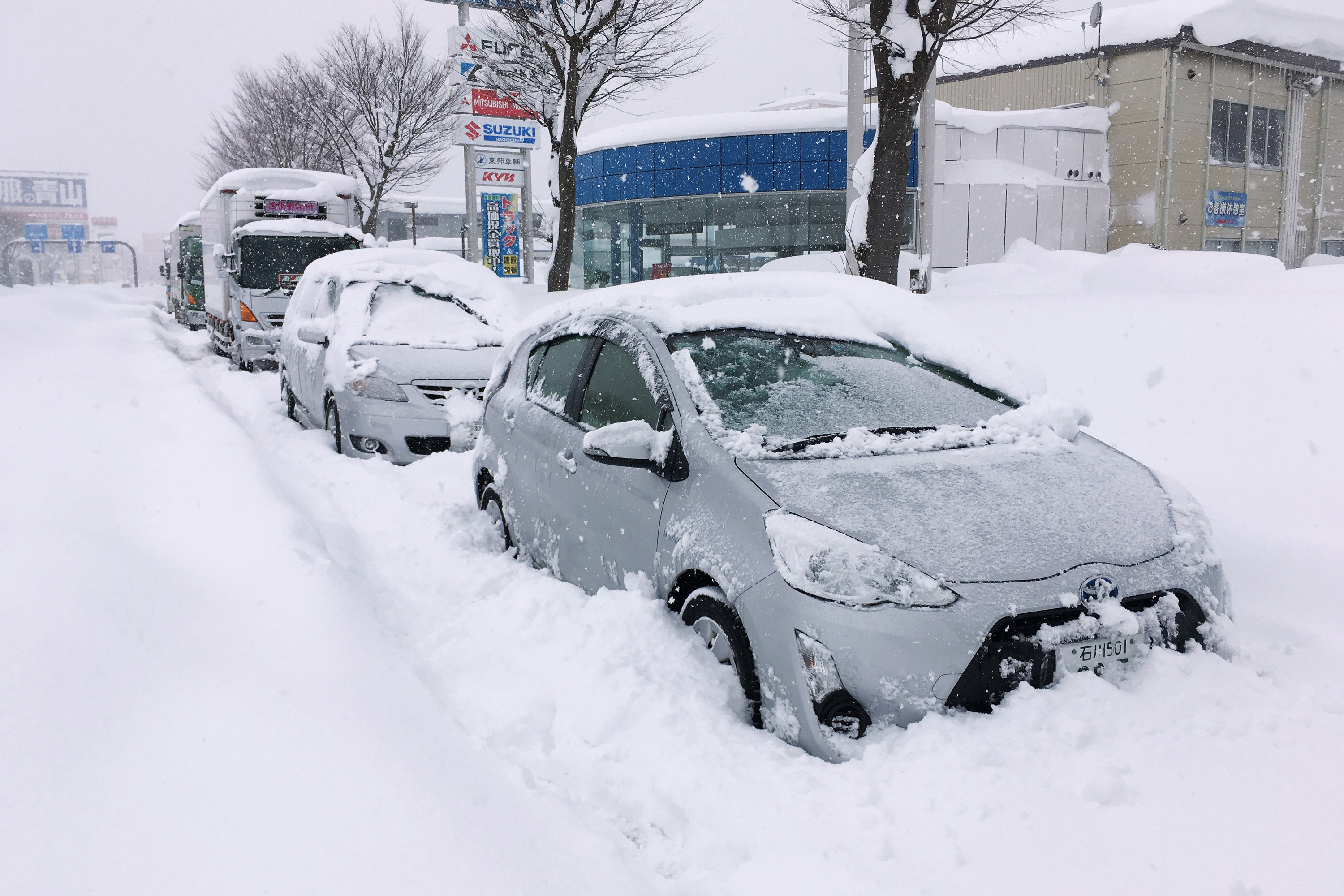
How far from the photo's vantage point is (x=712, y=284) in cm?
435

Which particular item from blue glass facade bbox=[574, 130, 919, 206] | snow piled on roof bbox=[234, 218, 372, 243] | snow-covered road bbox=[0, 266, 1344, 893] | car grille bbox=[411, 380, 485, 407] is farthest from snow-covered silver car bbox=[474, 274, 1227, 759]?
blue glass facade bbox=[574, 130, 919, 206]

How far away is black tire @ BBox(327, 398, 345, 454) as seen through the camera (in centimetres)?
833

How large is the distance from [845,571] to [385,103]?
33.1 m

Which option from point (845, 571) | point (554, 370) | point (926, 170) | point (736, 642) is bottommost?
point (736, 642)

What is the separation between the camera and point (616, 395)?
411 cm

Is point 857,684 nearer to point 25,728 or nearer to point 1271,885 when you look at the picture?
point 1271,885

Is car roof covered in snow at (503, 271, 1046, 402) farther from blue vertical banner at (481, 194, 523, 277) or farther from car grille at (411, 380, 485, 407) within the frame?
blue vertical banner at (481, 194, 523, 277)

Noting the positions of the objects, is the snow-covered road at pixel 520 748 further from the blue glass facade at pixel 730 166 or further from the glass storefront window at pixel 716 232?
the glass storefront window at pixel 716 232

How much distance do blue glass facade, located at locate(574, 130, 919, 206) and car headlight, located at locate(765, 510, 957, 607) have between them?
28.6 meters

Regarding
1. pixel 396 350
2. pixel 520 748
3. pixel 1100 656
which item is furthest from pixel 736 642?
pixel 396 350

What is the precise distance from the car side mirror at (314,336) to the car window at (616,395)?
17.5 feet

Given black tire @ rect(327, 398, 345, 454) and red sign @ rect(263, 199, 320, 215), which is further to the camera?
red sign @ rect(263, 199, 320, 215)

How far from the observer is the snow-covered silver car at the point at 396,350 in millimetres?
7980

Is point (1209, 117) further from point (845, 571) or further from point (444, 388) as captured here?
point (845, 571)
